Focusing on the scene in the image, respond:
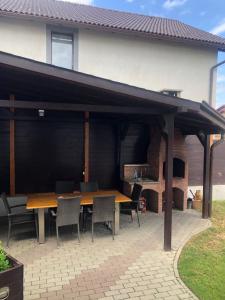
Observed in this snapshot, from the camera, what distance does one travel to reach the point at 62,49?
891 cm

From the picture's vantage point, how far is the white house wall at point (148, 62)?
893cm

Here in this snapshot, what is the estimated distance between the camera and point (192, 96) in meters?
10.1

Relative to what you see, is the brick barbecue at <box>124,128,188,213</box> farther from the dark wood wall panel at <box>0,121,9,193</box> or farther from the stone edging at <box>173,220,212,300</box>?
the dark wood wall panel at <box>0,121,9,193</box>

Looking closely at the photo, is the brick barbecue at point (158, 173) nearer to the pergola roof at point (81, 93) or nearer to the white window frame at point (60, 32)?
the pergola roof at point (81, 93)

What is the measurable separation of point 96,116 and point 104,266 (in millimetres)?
4786

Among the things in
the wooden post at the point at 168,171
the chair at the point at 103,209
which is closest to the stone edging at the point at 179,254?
the wooden post at the point at 168,171

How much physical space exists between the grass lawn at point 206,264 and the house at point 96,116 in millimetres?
1299

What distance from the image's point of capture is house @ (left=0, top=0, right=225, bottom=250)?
7.61m

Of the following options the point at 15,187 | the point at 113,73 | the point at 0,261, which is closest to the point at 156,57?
the point at 113,73

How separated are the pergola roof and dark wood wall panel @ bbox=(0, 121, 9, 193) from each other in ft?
3.13

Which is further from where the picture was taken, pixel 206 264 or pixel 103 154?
pixel 103 154

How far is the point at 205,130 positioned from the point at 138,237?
339 cm

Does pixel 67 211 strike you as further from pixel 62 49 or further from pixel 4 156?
pixel 62 49

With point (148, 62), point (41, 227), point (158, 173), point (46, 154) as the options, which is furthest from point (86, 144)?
point (148, 62)
